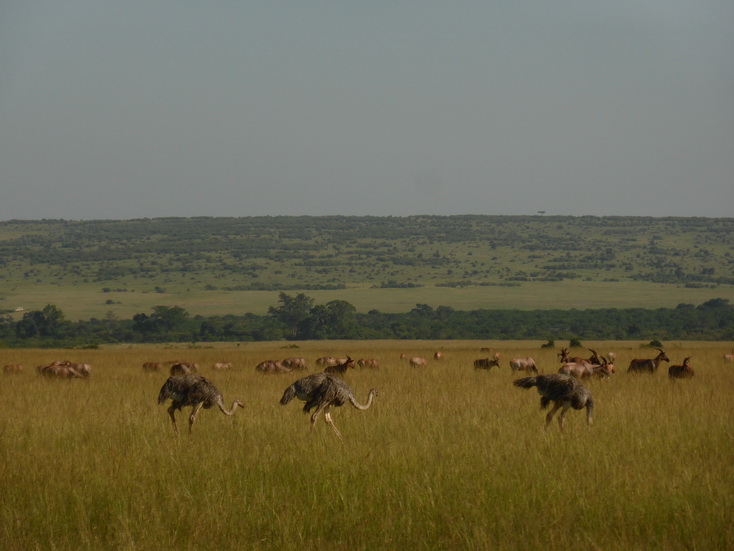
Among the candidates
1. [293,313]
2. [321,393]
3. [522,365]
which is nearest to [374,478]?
[321,393]

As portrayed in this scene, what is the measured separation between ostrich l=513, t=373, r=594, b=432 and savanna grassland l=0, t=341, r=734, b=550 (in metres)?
0.32

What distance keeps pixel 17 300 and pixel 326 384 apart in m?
121

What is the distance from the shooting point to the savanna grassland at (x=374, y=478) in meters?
7.72

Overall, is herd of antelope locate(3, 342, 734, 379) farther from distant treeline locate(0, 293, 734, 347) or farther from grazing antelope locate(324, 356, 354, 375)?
distant treeline locate(0, 293, 734, 347)

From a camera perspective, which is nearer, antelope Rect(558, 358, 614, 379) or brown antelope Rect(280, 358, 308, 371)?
antelope Rect(558, 358, 614, 379)

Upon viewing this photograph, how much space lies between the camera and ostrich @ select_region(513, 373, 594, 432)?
12.7 meters

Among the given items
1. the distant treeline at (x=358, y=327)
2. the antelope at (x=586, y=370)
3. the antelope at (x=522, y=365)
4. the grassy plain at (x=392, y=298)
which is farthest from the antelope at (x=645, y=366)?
the grassy plain at (x=392, y=298)

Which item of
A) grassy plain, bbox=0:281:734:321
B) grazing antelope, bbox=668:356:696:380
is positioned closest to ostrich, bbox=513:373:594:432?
grazing antelope, bbox=668:356:696:380

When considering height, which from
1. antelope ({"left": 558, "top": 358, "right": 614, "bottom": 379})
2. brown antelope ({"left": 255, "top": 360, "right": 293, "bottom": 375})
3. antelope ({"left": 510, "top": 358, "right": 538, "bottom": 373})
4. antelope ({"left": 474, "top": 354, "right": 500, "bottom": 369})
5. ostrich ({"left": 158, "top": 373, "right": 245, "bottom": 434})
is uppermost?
ostrich ({"left": 158, "top": 373, "right": 245, "bottom": 434})

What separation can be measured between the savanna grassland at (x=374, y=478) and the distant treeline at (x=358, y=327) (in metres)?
56.3

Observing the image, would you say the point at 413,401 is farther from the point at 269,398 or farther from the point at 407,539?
the point at 407,539

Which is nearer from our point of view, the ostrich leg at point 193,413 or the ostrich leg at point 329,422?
the ostrich leg at point 329,422

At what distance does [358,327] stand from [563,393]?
7018 cm

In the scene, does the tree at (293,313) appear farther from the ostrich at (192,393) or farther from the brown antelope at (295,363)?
the ostrich at (192,393)
